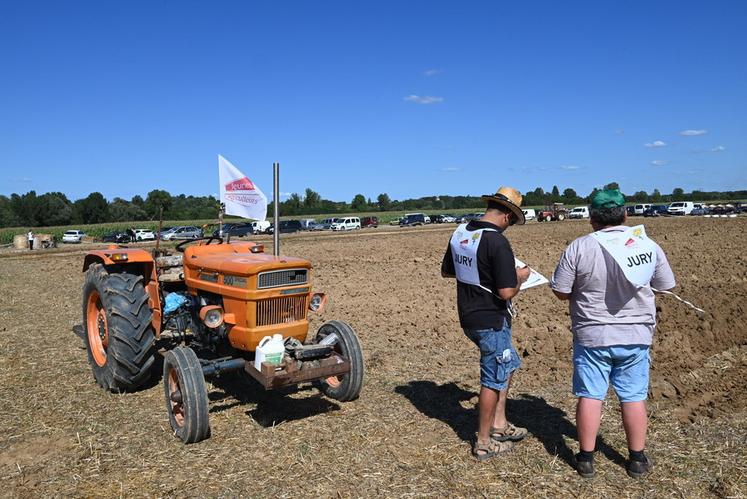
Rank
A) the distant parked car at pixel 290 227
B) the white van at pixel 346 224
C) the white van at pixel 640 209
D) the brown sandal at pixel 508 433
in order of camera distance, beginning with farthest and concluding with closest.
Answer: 1. the white van at pixel 640 209
2. the white van at pixel 346 224
3. the distant parked car at pixel 290 227
4. the brown sandal at pixel 508 433

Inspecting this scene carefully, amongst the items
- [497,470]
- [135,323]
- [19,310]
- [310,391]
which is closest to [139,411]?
[135,323]

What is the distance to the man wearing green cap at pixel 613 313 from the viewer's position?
344cm

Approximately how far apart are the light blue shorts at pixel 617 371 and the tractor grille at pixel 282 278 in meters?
2.34

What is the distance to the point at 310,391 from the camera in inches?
218

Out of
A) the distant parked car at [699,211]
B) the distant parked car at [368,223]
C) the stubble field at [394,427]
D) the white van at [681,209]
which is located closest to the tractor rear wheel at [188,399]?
the stubble field at [394,427]

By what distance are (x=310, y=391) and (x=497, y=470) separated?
7.53 feet

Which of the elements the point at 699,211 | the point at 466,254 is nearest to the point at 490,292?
the point at 466,254

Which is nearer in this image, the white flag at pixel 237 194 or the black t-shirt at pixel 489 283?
the black t-shirt at pixel 489 283

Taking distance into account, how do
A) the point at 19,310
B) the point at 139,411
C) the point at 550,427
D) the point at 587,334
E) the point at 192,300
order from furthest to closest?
1. the point at 19,310
2. the point at 192,300
3. the point at 139,411
4. the point at 550,427
5. the point at 587,334

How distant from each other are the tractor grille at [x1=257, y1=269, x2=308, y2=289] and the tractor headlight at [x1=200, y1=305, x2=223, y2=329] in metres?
0.48

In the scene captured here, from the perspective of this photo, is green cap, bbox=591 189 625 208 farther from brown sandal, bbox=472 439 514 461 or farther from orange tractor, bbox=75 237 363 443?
orange tractor, bbox=75 237 363 443

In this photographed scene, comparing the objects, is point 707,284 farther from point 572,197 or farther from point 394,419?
point 572,197

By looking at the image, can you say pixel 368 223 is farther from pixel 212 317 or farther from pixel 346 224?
pixel 212 317

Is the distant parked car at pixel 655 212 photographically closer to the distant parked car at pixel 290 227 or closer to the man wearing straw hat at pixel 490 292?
the distant parked car at pixel 290 227
